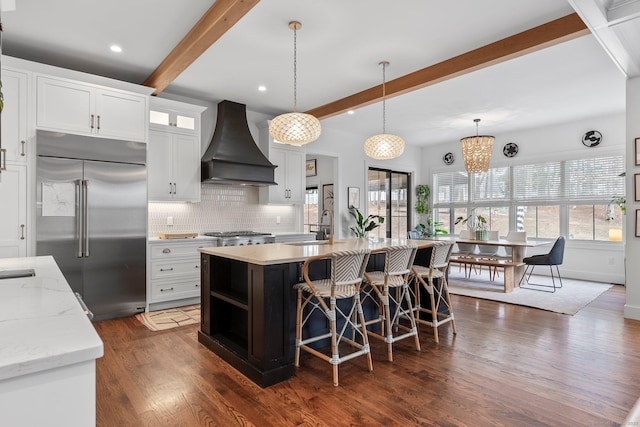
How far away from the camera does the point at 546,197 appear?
7.06 metres

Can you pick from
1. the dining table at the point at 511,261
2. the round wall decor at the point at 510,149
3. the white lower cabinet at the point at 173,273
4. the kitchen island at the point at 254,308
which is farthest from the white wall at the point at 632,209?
the white lower cabinet at the point at 173,273

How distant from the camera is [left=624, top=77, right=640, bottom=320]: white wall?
414 cm

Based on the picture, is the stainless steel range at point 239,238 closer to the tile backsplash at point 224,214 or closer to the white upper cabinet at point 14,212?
the tile backsplash at point 224,214

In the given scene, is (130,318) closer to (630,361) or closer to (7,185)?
(7,185)

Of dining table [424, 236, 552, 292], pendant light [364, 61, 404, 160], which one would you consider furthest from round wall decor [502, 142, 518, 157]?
pendant light [364, 61, 404, 160]

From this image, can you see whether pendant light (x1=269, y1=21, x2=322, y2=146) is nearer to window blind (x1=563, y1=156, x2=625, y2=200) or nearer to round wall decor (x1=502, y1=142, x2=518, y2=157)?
round wall decor (x1=502, y1=142, x2=518, y2=157)

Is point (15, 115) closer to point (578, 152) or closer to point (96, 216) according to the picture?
point (96, 216)

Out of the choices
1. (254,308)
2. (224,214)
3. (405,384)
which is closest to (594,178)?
(405,384)

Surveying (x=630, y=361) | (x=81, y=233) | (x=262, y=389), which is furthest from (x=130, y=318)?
(x=630, y=361)

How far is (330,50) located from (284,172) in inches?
100

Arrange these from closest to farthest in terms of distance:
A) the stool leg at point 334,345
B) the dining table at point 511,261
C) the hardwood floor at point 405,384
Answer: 1. the hardwood floor at point 405,384
2. the stool leg at point 334,345
3. the dining table at point 511,261

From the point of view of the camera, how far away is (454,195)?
8.54 meters

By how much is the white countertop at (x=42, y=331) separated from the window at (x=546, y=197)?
7.83m

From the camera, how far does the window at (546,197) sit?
20.9ft
